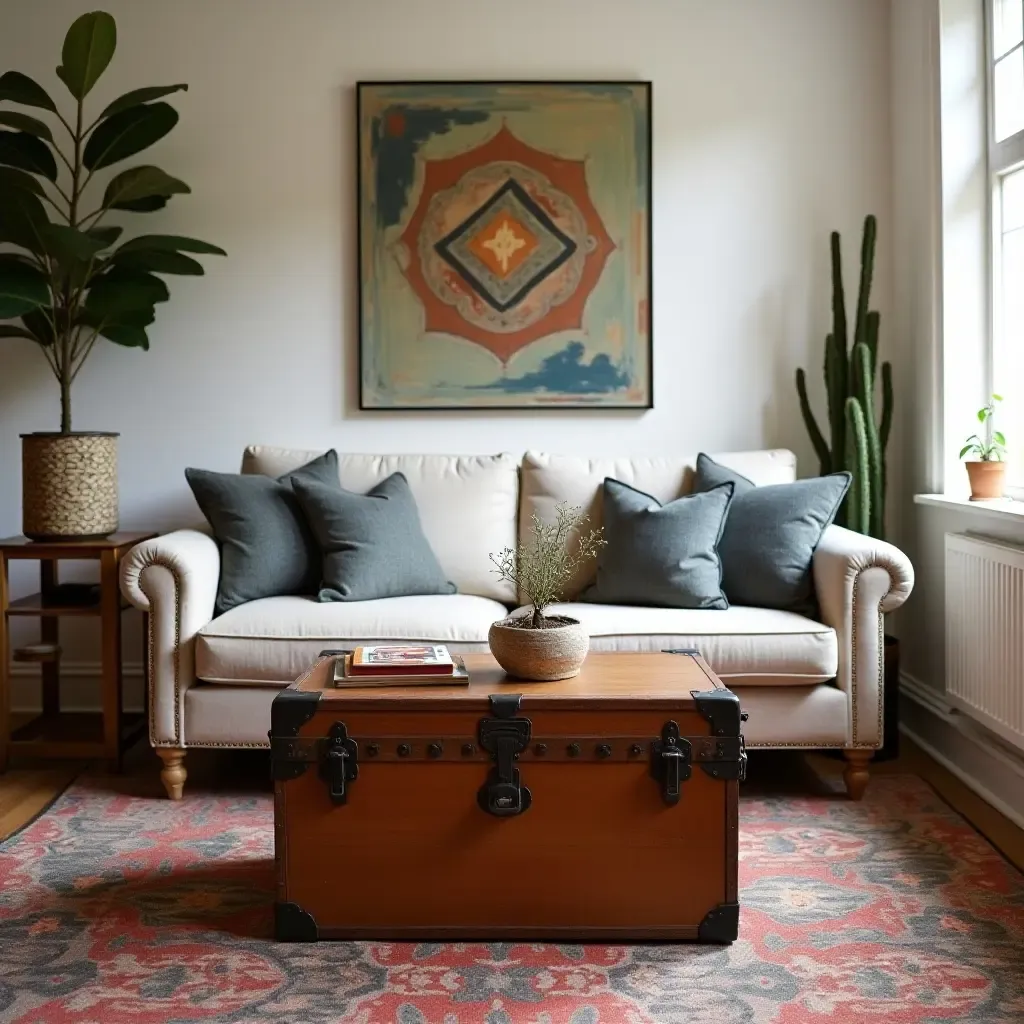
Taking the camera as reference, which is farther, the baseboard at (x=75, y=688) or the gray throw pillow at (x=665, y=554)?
the baseboard at (x=75, y=688)

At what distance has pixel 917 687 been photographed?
12.9 ft

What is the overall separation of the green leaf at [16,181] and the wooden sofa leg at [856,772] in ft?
9.90

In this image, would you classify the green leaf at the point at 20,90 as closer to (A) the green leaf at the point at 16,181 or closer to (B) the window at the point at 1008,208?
(A) the green leaf at the point at 16,181

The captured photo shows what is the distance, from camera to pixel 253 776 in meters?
3.54

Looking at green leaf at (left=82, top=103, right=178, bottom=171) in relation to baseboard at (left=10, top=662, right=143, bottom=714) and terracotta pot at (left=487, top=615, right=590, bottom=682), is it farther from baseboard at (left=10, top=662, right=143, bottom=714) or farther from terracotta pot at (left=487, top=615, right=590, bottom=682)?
terracotta pot at (left=487, top=615, right=590, bottom=682)

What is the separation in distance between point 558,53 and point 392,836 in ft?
9.76

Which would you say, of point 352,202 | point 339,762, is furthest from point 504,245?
point 339,762

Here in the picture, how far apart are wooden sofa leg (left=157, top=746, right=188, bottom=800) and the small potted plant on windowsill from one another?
2.45m

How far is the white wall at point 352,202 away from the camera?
4.15 meters

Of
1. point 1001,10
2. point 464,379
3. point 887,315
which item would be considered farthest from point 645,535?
point 1001,10

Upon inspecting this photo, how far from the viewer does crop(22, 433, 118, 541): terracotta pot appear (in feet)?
11.9

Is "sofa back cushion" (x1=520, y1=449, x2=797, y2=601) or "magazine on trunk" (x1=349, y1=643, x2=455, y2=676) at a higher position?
"sofa back cushion" (x1=520, y1=449, x2=797, y2=601)

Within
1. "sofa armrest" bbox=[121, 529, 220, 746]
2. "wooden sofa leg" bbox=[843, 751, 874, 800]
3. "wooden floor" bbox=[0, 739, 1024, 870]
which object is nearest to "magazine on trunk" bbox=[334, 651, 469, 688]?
"sofa armrest" bbox=[121, 529, 220, 746]

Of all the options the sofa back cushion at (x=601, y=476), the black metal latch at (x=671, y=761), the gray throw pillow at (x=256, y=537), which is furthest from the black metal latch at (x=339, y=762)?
the sofa back cushion at (x=601, y=476)
